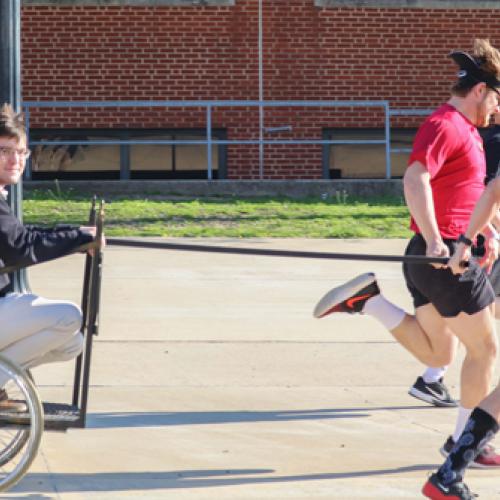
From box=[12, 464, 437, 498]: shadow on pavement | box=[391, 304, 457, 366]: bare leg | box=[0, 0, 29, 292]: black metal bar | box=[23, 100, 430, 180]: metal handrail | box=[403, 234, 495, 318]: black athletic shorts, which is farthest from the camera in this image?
box=[23, 100, 430, 180]: metal handrail

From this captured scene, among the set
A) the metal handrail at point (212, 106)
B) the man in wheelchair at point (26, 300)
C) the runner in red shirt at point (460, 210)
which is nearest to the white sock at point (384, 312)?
the runner in red shirt at point (460, 210)

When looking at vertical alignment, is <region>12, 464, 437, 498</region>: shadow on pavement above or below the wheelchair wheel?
below

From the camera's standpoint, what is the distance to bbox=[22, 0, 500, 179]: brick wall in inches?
762

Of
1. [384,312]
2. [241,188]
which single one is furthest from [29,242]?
[241,188]

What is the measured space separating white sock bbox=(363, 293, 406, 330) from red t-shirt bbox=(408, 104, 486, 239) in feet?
2.29

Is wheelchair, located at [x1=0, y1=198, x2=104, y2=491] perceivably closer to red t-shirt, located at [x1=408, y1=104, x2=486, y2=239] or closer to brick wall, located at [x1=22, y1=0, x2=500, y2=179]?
red t-shirt, located at [x1=408, y1=104, x2=486, y2=239]

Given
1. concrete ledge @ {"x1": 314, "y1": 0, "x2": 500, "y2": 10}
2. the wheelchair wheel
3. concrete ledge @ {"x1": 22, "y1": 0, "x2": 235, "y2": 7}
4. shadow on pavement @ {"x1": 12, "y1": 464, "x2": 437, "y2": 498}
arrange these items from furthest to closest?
concrete ledge @ {"x1": 314, "y1": 0, "x2": 500, "y2": 10} < concrete ledge @ {"x1": 22, "y1": 0, "x2": 235, "y2": 7} < shadow on pavement @ {"x1": 12, "y1": 464, "x2": 437, "y2": 498} < the wheelchair wheel

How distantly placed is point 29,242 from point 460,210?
2.07 metres

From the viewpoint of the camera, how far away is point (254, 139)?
774 inches

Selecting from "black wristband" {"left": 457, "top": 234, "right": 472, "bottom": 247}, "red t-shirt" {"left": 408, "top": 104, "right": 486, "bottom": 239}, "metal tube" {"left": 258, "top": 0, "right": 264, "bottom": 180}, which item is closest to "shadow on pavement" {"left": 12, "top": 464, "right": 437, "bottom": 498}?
"black wristband" {"left": 457, "top": 234, "right": 472, "bottom": 247}

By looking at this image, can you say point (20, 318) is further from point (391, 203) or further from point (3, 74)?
point (391, 203)

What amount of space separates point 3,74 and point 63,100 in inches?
413

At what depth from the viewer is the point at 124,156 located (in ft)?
63.7

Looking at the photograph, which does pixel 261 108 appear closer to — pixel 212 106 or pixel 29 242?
pixel 212 106
